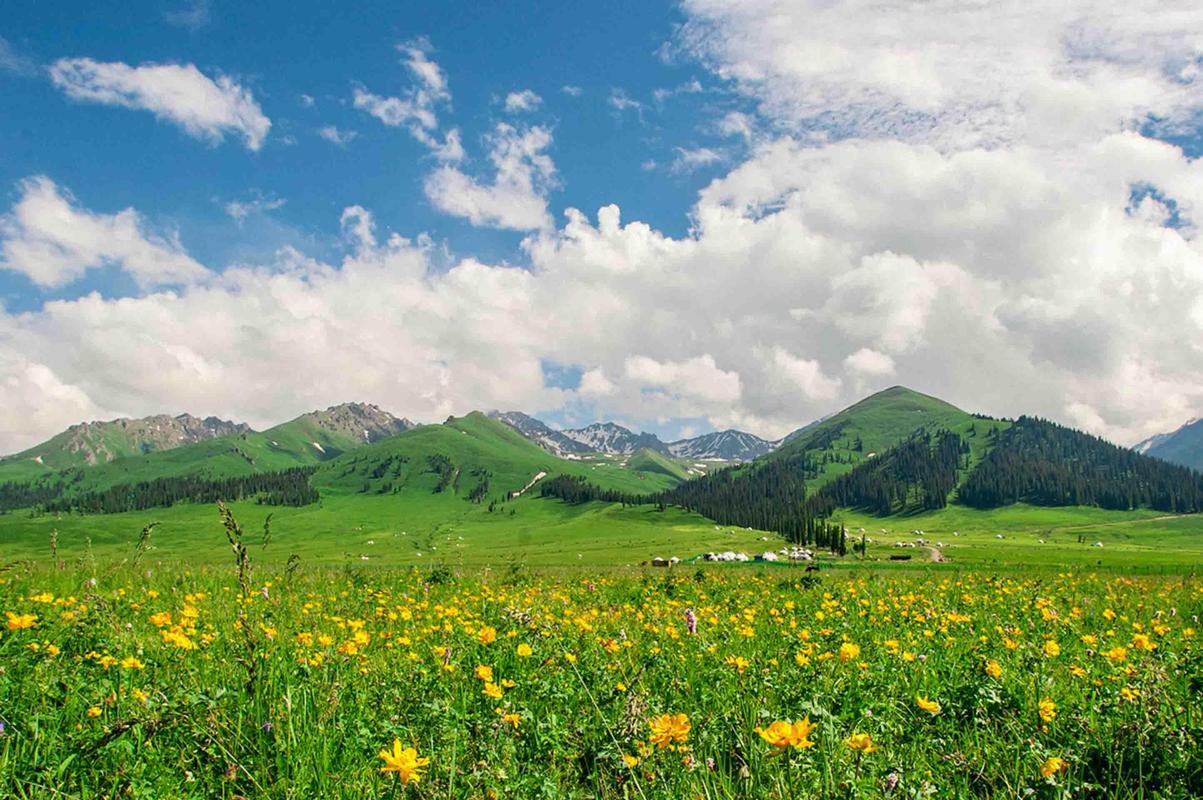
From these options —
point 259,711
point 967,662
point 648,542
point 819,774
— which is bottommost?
point 648,542

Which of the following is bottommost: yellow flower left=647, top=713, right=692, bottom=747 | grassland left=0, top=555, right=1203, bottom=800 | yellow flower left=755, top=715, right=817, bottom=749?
grassland left=0, top=555, right=1203, bottom=800

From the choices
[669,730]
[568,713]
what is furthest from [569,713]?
[669,730]

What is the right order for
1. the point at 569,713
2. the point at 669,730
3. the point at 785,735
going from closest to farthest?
the point at 785,735
the point at 669,730
the point at 569,713

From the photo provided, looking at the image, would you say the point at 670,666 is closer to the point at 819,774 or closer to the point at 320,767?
the point at 819,774

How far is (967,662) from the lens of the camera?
7266mm

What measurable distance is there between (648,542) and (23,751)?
18020cm

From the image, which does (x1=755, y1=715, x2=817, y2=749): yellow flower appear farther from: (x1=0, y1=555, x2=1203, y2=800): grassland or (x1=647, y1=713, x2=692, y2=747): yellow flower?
(x1=647, y1=713, x2=692, y2=747): yellow flower

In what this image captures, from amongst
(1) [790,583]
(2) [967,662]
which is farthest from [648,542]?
(2) [967,662]

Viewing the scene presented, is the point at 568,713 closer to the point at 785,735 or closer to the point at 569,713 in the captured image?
the point at 569,713

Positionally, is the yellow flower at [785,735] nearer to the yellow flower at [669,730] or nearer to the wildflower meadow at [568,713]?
the wildflower meadow at [568,713]

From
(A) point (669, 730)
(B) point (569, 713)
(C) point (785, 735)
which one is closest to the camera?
(C) point (785, 735)

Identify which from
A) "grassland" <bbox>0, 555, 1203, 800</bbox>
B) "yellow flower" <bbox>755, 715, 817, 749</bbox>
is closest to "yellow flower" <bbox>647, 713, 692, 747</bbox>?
"grassland" <bbox>0, 555, 1203, 800</bbox>

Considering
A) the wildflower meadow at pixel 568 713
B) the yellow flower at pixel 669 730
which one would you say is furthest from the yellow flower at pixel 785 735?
the yellow flower at pixel 669 730

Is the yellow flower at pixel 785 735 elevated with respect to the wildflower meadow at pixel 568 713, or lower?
elevated
